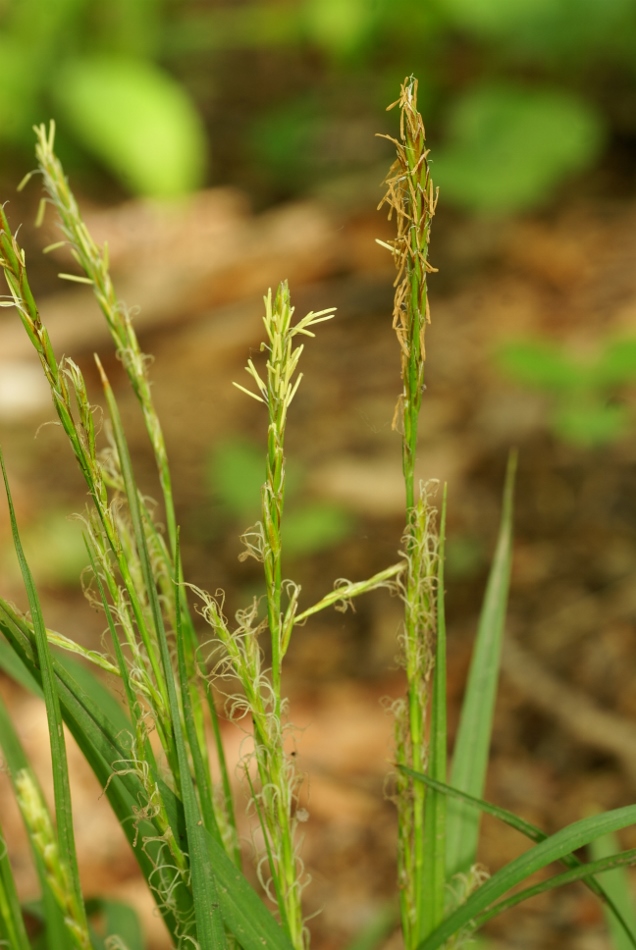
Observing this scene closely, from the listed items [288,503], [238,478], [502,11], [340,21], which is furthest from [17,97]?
[288,503]

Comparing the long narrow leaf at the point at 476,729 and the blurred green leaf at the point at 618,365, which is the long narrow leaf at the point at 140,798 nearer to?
the long narrow leaf at the point at 476,729

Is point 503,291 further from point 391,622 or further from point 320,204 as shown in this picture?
Answer: point 391,622

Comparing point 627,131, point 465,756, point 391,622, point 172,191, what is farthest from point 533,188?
point 465,756

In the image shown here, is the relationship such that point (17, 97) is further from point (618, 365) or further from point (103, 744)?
point (103, 744)

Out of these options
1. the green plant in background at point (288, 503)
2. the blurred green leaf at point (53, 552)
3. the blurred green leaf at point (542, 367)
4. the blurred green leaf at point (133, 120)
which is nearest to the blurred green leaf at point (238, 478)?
the green plant in background at point (288, 503)

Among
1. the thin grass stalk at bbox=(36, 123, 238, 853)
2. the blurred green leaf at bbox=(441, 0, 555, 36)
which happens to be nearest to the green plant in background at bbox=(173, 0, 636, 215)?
the blurred green leaf at bbox=(441, 0, 555, 36)

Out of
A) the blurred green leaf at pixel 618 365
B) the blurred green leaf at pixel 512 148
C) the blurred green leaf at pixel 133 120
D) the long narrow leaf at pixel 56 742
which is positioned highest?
the blurred green leaf at pixel 133 120
